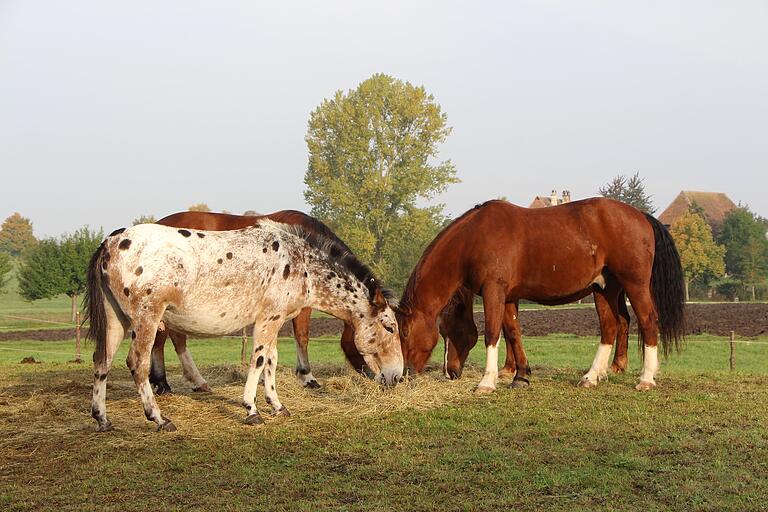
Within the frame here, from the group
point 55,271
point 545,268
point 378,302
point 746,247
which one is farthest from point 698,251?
point 378,302

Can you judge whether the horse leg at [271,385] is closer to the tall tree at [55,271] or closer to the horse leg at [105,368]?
the horse leg at [105,368]

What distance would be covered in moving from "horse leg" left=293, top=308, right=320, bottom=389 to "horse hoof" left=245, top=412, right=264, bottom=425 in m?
2.15

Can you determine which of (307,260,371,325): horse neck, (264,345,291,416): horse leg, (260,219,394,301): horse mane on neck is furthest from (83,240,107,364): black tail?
(307,260,371,325): horse neck

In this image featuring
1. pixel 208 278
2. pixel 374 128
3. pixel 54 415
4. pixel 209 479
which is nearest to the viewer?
pixel 209 479

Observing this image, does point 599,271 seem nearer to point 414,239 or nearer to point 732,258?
point 414,239

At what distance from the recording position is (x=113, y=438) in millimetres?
6832

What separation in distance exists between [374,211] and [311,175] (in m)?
5.91

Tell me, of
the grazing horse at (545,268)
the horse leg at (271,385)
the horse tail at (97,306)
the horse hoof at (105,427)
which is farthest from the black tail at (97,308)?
the grazing horse at (545,268)

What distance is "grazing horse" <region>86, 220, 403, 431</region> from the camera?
277 inches

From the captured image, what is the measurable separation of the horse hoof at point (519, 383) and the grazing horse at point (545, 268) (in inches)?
18.1

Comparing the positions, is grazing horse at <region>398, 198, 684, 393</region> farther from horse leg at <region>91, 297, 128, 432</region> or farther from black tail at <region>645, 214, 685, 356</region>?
horse leg at <region>91, 297, 128, 432</region>

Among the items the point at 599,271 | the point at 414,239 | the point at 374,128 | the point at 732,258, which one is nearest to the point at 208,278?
the point at 599,271

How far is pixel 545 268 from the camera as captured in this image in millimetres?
9320

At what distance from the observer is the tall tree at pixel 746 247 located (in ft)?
177
